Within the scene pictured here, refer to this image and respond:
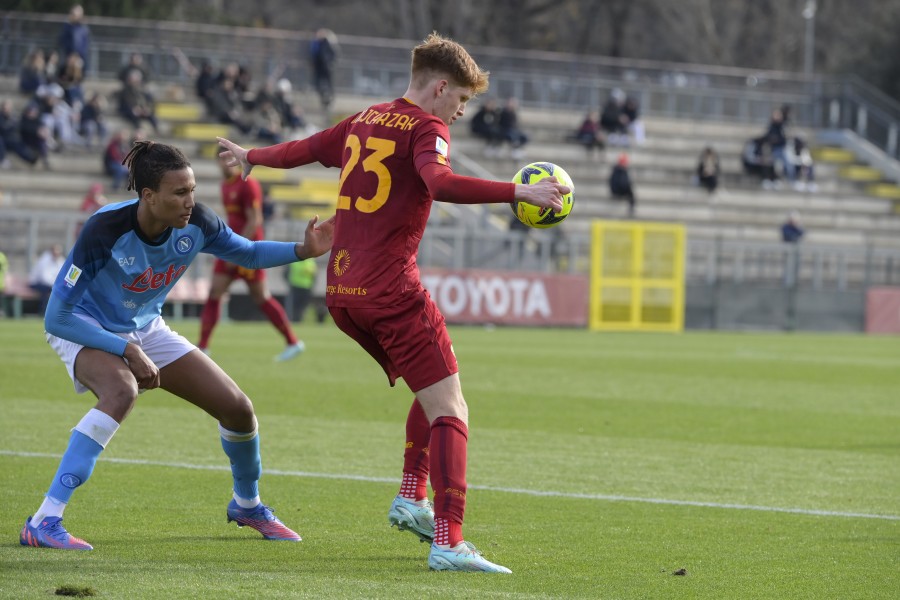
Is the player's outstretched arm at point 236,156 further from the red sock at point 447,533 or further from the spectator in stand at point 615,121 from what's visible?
the spectator in stand at point 615,121

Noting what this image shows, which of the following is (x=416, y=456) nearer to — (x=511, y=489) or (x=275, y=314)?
(x=511, y=489)

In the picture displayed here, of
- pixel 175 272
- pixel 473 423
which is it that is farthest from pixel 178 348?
pixel 473 423

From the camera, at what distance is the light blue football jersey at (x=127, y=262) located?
6.19m

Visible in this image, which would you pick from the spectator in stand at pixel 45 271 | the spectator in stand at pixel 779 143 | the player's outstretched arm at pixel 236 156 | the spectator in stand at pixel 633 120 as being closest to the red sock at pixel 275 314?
the player's outstretched arm at pixel 236 156

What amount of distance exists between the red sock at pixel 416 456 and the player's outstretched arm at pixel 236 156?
139cm

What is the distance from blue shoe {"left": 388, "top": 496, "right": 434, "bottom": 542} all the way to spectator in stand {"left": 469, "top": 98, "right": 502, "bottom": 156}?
2990 cm

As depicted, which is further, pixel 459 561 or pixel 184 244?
pixel 184 244

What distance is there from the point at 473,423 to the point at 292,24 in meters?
49.4

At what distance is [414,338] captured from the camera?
5.98 m

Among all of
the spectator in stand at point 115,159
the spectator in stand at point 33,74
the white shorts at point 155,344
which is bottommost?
the white shorts at point 155,344

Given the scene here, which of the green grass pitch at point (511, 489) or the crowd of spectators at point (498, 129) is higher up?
the crowd of spectators at point (498, 129)

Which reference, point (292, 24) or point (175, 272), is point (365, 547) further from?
point (292, 24)

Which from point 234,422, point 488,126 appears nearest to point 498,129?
point 488,126

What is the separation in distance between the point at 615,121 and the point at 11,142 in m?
16.0
